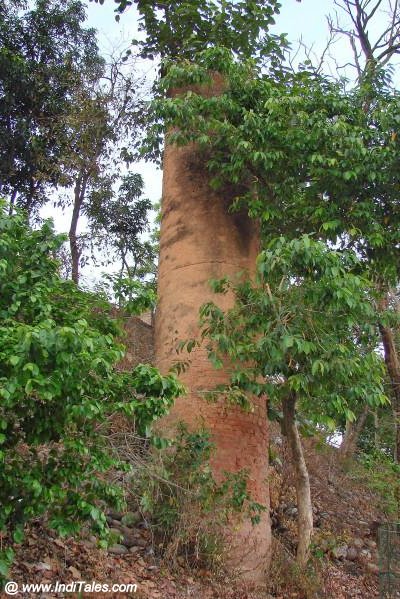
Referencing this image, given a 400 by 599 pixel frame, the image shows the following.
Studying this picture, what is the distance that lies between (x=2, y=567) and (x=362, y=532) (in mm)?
5973

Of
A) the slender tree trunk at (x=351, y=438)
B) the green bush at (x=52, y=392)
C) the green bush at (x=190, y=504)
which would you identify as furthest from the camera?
the slender tree trunk at (x=351, y=438)

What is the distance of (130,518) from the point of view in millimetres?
5637

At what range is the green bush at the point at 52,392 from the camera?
3.20 m

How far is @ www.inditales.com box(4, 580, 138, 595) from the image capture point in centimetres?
418

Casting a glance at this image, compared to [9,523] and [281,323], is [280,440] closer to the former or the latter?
[281,323]

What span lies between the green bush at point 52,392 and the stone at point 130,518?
61.0 inches

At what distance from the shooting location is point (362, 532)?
8219 mm

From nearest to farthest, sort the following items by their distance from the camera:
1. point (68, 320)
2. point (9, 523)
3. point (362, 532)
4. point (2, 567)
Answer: point (2, 567) → point (9, 523) → point (68, 320) → point (362, 532)

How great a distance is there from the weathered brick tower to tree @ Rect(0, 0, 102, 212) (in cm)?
496

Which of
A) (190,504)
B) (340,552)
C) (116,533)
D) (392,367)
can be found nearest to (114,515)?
(190,504)

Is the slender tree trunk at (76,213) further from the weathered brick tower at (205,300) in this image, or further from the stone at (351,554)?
the stone at (351,554)

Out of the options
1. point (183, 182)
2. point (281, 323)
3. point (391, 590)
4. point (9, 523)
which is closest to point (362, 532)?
point (391, 590)

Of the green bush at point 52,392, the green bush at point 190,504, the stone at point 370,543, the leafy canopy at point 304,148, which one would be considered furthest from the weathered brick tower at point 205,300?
the stone at point 370,543

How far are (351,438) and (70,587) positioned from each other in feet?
28.3
